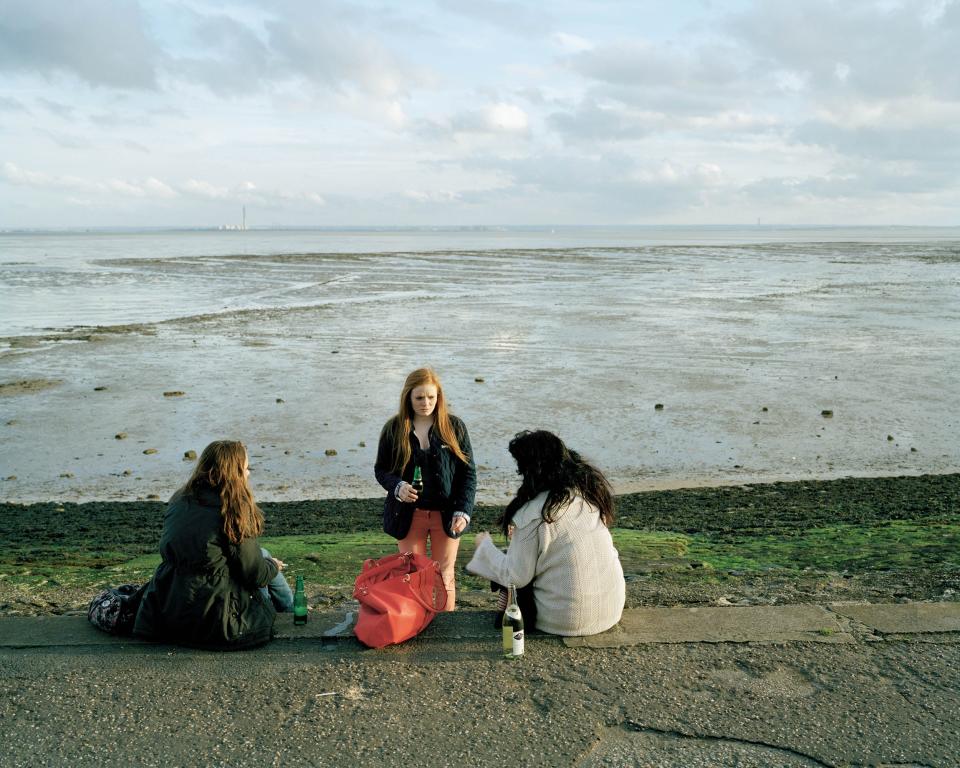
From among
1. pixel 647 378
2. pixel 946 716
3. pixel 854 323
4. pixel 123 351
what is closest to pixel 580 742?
pixel 946 716

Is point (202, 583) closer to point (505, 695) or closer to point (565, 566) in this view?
point (505, 695)

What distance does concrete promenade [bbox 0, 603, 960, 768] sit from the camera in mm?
4355

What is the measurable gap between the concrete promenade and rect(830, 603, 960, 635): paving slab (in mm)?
16

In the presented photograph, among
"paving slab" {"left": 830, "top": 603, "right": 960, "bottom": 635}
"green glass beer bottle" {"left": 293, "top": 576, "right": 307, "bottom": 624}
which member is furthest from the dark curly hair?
"paving slab" {"left": 830, "top": 603, "right": 960, "bottom": 635}

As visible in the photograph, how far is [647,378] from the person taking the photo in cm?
2105

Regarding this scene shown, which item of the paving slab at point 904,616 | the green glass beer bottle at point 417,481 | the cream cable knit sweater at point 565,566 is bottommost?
the paving slab at point 904,616

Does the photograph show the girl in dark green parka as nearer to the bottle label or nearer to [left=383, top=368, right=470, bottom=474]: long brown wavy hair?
[left=383, top=368, right=470, bottom=474]: long brown wavy hair

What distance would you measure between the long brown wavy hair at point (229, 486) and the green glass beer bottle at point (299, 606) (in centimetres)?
62

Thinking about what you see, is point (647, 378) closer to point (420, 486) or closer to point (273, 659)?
point (420, 486)

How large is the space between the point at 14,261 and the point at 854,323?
217ft

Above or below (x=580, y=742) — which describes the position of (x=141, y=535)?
below

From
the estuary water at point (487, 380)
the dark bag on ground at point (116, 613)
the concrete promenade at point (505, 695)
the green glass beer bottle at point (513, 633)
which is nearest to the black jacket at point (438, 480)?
the concrete promenade at point (505, 695)

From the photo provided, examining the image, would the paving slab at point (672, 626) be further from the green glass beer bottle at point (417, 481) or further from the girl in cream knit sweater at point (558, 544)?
the green glass beer bottle at point (417, 481)

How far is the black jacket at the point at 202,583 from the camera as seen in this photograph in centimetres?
529
